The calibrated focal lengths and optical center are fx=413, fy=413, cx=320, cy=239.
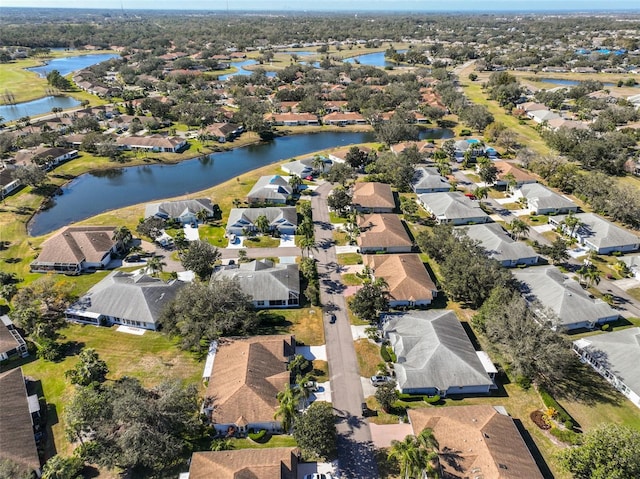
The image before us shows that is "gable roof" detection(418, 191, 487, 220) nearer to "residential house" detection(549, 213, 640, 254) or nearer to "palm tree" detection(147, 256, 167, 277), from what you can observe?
"residential house" detection(549, 213, 640, 254)

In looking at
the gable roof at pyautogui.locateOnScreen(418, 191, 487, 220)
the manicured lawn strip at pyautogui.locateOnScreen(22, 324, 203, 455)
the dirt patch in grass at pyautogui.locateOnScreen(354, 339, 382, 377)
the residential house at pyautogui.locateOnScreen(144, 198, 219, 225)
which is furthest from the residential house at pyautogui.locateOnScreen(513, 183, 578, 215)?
the manicured lawn strip at pyautogui.locateOnScreen(22, 324, 203, 455)

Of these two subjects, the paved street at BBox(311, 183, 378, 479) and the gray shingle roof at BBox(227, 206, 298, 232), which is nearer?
the paved street at BBox(311, 183, 378, 479)

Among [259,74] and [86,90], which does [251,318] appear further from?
[86,90]

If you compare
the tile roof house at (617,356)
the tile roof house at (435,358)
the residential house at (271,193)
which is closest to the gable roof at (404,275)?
the tile roof house at (435,358)

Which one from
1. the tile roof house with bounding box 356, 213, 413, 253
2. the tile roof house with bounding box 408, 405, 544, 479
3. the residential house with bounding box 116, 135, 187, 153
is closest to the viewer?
the tile roof house with bounding box 408, 405, 544, 479

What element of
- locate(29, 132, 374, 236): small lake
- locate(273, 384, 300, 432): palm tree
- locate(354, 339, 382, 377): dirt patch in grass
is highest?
locate(273, 384, 300, 432): palm tree

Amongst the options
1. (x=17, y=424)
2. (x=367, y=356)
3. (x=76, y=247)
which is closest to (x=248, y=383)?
(x=367, y=356)

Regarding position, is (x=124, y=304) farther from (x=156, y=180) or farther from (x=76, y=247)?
(x=156, y=180)
